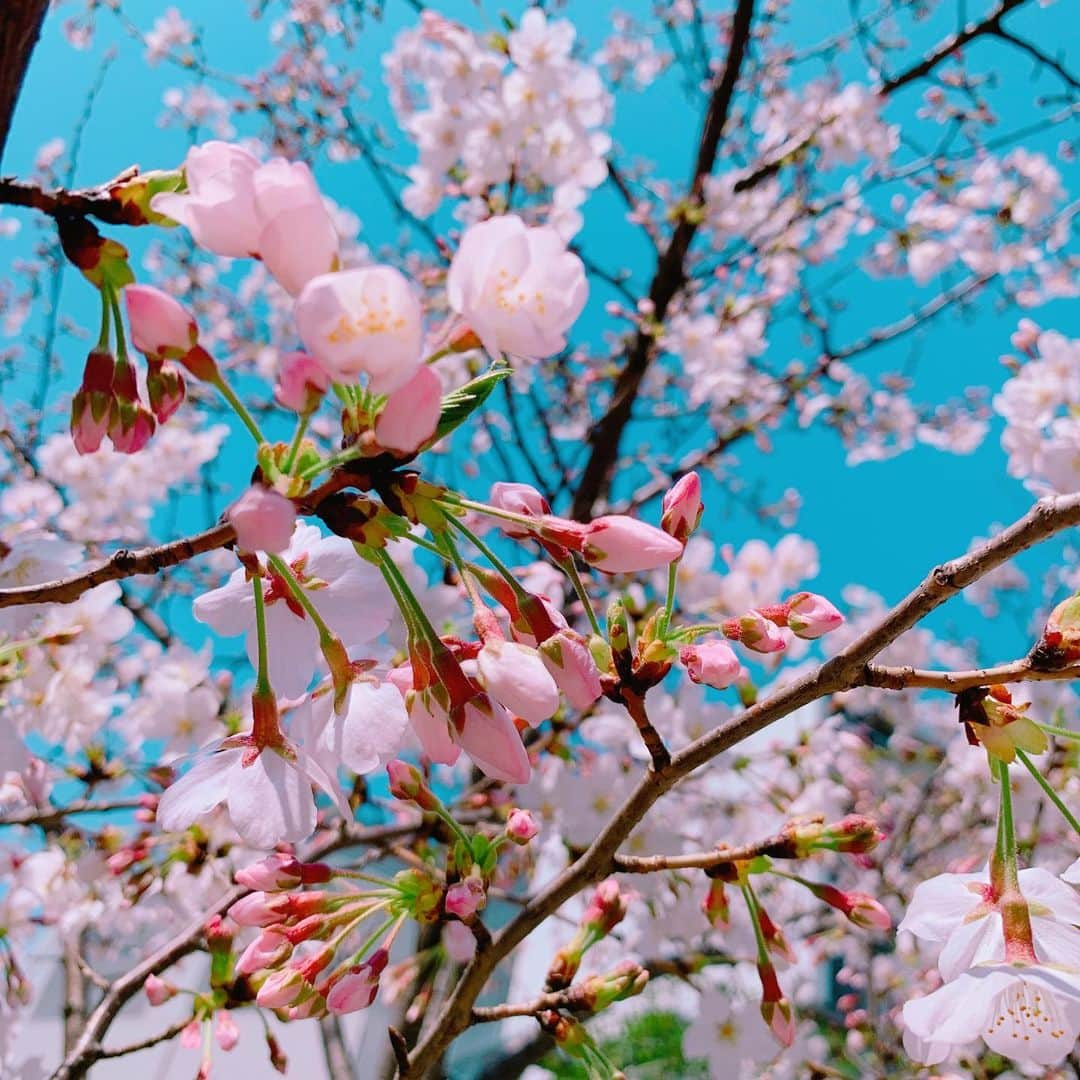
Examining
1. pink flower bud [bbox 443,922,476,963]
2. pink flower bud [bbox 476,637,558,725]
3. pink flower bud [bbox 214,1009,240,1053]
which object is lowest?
pink flower bud [bbox 214,1009,240,1053]

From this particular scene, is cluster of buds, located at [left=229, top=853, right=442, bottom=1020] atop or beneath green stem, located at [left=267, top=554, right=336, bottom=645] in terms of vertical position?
beneath

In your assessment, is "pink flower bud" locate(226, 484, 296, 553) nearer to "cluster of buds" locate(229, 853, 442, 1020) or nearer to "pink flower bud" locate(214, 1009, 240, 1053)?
"cluster of buds" locate(229, 853, 442, 1020)

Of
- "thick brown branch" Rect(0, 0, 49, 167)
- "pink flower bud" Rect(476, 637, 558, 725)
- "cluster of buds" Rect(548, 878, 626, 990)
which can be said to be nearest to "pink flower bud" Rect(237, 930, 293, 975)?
"cluster of buds" Rect(548, 878, 626, 990)

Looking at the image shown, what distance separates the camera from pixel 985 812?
482cm

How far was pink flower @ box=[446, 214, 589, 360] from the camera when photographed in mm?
625

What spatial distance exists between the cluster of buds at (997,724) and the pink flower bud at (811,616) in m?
0.14

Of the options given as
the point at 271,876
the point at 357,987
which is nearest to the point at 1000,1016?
the point at 357,987

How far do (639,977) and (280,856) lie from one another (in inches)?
17.3

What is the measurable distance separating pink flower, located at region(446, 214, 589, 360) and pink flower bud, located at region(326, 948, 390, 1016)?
0.64 metres

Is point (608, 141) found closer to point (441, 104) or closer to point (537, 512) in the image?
point (441, 104)

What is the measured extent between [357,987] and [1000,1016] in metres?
0.61

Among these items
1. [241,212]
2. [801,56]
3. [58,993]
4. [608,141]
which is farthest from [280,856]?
[58,993]

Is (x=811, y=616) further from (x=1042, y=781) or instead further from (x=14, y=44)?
(x=14, y=44)

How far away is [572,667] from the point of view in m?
0.68
